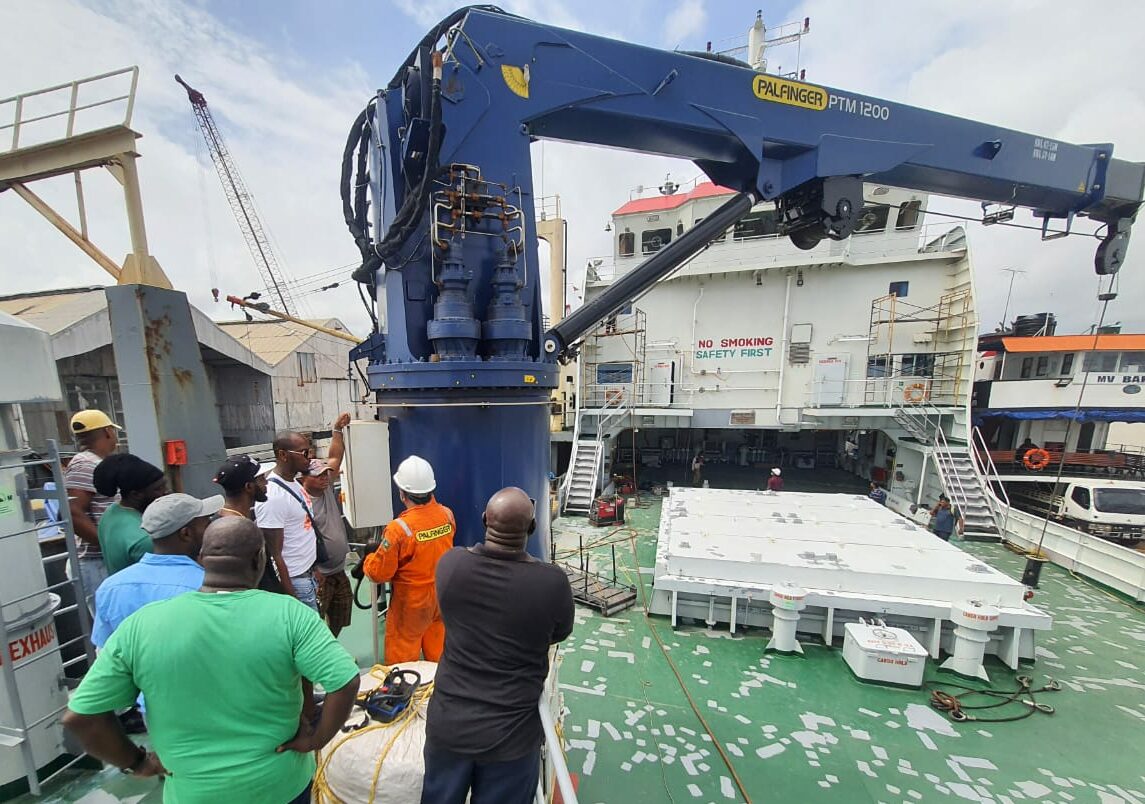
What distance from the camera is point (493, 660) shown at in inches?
63.4

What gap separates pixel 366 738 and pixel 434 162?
9.70ft

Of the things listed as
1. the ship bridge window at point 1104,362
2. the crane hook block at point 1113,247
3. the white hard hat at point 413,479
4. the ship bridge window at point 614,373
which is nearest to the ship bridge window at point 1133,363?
the ship bridge window at point 1104,362

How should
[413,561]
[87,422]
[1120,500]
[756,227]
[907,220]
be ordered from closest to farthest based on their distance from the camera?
[413,561] → [87,422] → [1120,500] → [907,220] → [756,227]

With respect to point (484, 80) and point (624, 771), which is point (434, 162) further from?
point (624, 771)

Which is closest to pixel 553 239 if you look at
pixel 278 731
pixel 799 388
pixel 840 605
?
pixel 799 388

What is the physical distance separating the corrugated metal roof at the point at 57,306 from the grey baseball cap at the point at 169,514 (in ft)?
35.4

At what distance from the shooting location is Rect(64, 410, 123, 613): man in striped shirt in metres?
2.89

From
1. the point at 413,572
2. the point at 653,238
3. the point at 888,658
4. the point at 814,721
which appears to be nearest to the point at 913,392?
the point at 653,238

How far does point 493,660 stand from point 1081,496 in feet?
48.9

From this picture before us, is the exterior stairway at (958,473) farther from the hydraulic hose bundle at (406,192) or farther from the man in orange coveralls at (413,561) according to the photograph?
the hydraulic hose bundle at (406,192)

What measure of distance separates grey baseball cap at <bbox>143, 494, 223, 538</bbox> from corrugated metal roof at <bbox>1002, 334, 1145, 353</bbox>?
1858 cm

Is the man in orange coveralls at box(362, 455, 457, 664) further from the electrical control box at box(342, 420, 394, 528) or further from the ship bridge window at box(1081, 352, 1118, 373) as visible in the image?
the ship bridge window at box(1081, 352, 1118, 373)

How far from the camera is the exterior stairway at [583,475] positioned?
10.4 meters

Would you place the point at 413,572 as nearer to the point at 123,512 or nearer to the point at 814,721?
the point at 123,512
